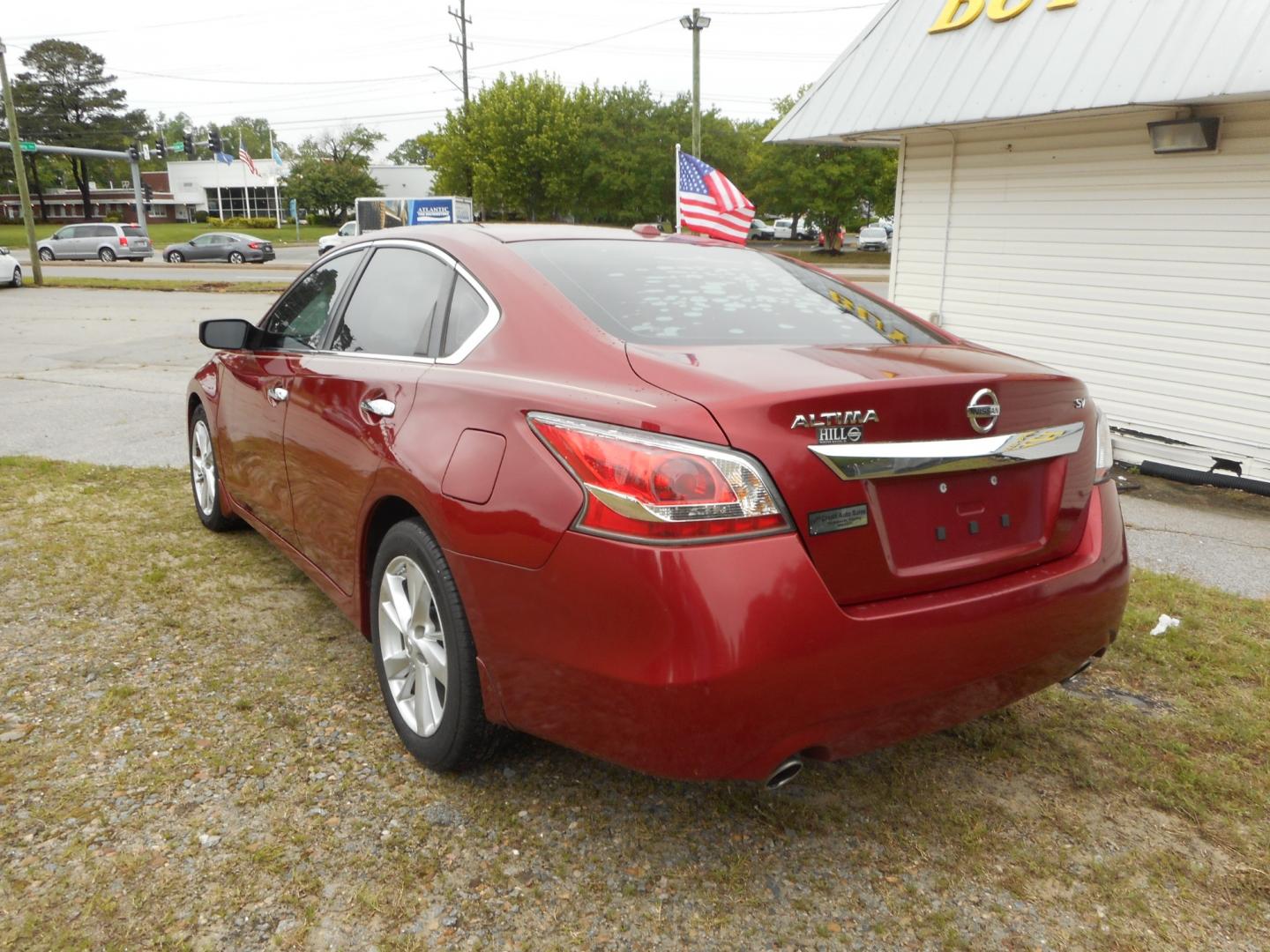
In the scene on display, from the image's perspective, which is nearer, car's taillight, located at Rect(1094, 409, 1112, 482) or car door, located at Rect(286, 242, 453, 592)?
car's taillight, located at Rect(1094, 409, 1112, 482)

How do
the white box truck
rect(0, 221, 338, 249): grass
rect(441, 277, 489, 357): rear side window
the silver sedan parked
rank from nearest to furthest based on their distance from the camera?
1. rect(441, 277, 489, 357): rear side window
2. the white box truck
3. the silver sedan parked
4. rect(0, 221, 338, 249): grass

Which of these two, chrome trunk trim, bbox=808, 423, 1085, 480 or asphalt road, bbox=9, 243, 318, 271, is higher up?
chrome trunk trim, bbox=808, 423, 1085, 480

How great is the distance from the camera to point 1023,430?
2469 mm

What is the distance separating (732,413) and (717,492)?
18 cm

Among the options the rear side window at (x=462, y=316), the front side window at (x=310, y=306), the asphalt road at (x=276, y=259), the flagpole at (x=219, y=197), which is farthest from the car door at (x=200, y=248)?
the flagpole at (x=219, y=197)

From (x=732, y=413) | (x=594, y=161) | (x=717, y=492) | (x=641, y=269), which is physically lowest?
(x=717, y=492)

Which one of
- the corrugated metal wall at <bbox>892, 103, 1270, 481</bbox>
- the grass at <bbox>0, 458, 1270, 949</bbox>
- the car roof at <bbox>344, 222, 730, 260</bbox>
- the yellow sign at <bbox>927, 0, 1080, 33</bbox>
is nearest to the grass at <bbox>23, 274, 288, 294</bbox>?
the corrugated metal wall at <bbox>892, 103, 1270, 481</bbox>

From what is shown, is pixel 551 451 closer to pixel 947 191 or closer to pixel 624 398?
pixel 624 398

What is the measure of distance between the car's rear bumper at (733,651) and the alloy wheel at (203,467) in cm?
300

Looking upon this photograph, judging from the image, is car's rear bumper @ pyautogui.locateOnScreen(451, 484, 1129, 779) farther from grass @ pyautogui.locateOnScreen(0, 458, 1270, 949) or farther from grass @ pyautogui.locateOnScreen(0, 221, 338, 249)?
grass @ pyautogui.locateOnScreen(0, 221, 338, 249)

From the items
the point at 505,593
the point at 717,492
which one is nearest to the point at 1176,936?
the point at 717,492

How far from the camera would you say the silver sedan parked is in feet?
130

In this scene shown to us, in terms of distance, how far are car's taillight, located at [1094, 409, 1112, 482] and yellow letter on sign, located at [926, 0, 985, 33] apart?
650 cm

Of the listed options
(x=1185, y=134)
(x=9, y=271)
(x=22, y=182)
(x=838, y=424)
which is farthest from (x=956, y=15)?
(x=9, y=271)
